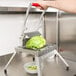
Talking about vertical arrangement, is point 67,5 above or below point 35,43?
above

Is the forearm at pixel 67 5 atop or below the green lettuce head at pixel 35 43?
atop

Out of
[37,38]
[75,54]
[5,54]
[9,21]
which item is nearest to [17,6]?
[9,21]

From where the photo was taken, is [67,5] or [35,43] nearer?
[67,5]

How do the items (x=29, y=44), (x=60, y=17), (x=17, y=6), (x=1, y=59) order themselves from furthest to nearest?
(x=60, y=17) < (x=1, y=59) < (x=17, y=6) < (x=29, y=44)

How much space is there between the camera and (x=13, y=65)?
1145 millimetres

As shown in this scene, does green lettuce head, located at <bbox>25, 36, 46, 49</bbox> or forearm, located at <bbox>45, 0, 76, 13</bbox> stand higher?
forearm, located at <bbox>45, 0, 76, 13</bbox>

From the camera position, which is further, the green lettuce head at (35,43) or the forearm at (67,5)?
the green lettuce head at (35,43)

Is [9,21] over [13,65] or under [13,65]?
over

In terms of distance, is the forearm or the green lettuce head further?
the green lettuce head

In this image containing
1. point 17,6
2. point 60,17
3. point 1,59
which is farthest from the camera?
point 60,17

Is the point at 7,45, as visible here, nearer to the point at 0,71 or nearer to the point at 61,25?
the point at 0,71

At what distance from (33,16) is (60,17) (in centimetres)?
29

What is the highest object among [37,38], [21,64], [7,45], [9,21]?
[9,21]

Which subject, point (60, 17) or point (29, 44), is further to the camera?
point (60, 17)
